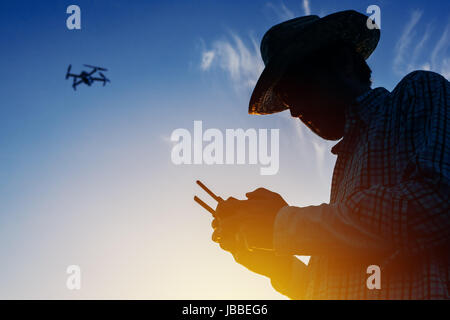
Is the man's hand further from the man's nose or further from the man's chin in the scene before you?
the man's nose

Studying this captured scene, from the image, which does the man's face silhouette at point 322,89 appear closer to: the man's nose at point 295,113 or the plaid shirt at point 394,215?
the man's nose at point 295,113

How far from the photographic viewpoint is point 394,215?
1.56m

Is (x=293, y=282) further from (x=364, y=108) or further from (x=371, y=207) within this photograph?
(x=371, y=207)

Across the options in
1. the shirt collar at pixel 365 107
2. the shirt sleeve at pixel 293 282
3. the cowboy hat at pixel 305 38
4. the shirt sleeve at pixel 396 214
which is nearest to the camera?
the shirt sleeve at pixel 396 214

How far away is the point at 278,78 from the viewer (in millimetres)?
3320

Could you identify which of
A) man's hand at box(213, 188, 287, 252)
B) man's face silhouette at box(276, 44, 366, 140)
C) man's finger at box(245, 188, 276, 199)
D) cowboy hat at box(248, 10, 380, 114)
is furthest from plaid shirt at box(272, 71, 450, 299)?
cowboy hat at box(248, 10, 380, 114)

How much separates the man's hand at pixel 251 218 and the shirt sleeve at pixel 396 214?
13cm

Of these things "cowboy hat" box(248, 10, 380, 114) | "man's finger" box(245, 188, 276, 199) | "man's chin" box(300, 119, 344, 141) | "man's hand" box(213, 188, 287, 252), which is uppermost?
"cowboy hat" box(248, 10, 380, 114)

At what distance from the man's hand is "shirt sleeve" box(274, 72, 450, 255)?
0.13m

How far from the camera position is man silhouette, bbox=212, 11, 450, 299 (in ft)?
5.21

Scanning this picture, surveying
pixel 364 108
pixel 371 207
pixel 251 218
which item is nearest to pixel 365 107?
pixel 364 108

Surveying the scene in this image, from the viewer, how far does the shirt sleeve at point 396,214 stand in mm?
1558

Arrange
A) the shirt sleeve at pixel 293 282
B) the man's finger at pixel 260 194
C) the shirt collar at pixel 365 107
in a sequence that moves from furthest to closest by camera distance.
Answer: the shirt sleeve at pixel 293 282 → the shirt collar at pixel 365 107 → the man's finger at pixel 260 194

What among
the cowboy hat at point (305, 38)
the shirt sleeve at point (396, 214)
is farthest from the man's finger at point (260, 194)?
the cowboy hat at point (305, 38)
